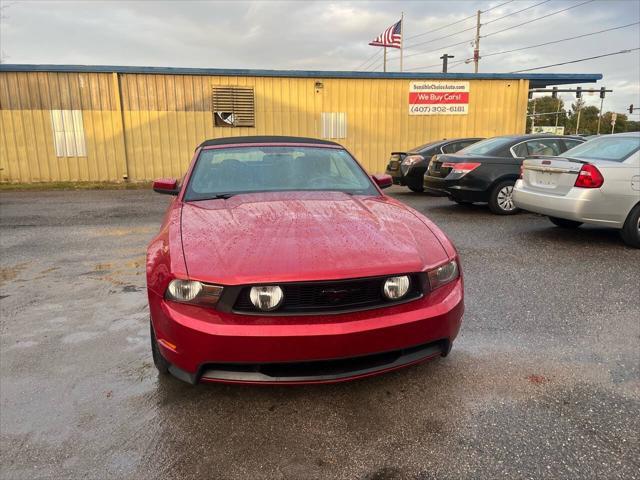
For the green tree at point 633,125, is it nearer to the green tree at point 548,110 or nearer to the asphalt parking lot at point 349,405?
the green tree at point 548,110

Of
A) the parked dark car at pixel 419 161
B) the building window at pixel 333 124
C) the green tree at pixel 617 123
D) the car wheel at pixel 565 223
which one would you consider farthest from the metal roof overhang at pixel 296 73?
the green tree at pixel 617 123

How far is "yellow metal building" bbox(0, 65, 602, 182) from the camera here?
570 inches

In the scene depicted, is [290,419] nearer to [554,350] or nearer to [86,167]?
[554,350]

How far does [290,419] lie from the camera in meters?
2.32

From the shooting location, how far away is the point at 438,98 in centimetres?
1639

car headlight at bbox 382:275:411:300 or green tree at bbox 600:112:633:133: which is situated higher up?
green tree at bbox 600:112:633:133

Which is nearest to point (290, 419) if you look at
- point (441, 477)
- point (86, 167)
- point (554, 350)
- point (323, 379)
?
point (323, 379)

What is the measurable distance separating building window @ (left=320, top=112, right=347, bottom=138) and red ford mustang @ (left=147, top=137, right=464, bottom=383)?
13.7 m

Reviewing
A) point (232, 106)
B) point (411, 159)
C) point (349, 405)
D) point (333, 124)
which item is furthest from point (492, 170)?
point (232, 106)

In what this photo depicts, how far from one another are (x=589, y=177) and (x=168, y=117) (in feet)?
43.0

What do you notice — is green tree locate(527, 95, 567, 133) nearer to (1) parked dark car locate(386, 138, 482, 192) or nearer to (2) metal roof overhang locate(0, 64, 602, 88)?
(2) metal roof overhang locate(0, 64, 602, 88)

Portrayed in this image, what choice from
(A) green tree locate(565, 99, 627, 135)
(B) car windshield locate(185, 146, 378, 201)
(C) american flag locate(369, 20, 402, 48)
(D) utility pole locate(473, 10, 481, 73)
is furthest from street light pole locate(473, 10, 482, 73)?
(A) green tree locate(565, 99, 627, 135)

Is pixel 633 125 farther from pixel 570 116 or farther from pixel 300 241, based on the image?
pixel 300 241

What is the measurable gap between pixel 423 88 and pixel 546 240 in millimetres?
11413
